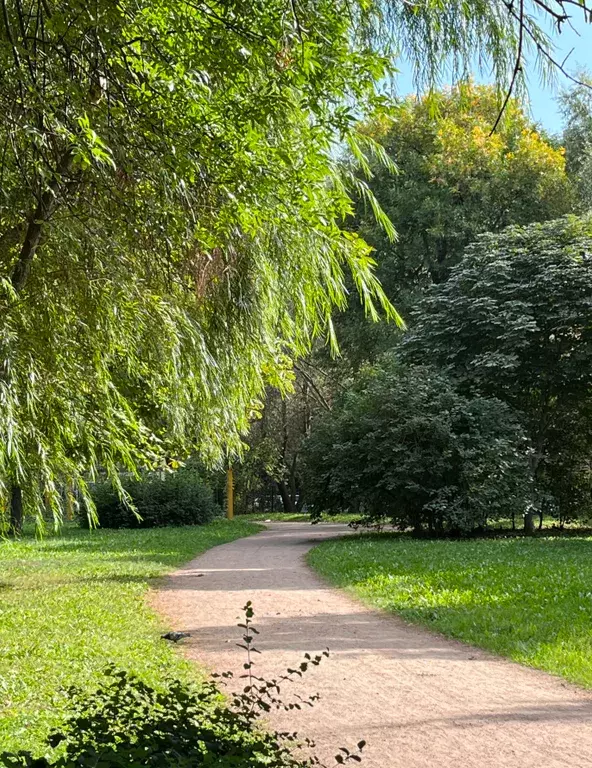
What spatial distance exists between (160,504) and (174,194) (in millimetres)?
25095

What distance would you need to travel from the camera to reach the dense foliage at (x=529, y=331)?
21.2 meters

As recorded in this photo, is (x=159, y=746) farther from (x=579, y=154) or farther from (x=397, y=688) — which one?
(x=579, y=154)

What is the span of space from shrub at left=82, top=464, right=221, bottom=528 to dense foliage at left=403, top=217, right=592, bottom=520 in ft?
33.1

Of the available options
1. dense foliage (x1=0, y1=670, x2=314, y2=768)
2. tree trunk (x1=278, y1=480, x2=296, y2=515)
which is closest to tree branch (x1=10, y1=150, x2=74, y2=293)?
dense foliage (x1=0, y1=670, x2=314, y2=768)

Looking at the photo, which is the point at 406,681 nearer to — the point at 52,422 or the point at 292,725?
the point at 292,725

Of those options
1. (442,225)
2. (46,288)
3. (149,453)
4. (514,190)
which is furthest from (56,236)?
(514,190)

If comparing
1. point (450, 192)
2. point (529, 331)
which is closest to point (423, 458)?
point (529, 331)

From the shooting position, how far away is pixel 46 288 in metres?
→ 4.81

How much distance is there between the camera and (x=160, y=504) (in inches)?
1128

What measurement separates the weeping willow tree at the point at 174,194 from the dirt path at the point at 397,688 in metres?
2.04

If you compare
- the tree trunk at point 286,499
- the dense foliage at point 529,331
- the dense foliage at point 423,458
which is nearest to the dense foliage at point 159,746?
the dense foliage at point 423,458

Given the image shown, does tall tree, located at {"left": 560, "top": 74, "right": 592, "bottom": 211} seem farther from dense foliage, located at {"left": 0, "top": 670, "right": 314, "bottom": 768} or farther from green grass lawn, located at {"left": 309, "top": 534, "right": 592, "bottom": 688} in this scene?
dense foliage, located at {"left": 0, "top": 670, "right": 314, "bottom": 768}

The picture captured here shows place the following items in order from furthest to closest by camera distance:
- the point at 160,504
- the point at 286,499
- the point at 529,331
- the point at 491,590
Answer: the point at 286,499
the point at 160,504
the point at 529,331
the point at 491,590

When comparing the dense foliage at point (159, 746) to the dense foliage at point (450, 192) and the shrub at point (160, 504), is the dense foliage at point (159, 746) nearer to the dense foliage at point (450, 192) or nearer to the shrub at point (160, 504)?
the dense foliage at point (450, 192)
